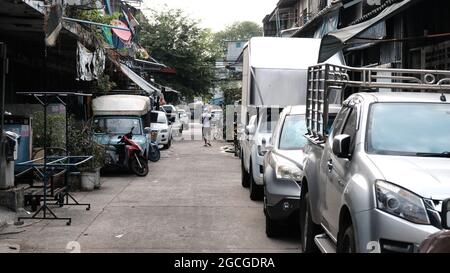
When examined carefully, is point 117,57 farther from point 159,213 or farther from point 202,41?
point 202,41

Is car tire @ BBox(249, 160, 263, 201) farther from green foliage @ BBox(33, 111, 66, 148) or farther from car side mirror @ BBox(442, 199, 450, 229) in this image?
car side mirror @ BBox(442, 199, 450, 229)

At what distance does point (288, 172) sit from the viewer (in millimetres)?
7988

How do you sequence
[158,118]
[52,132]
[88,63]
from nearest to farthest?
[52,132] → [88,63] → [158,118]

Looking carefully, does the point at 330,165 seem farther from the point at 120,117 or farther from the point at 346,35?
the point at 120,117

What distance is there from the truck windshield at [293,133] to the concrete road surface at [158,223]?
4.31ft

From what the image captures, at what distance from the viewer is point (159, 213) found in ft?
32.6

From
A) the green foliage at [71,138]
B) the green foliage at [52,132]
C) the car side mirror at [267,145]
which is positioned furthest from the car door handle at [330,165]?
the green foliage at [52,132]

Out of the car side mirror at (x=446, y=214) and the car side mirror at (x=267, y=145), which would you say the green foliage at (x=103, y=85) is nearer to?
the car side mirror at (x=267, y=145)

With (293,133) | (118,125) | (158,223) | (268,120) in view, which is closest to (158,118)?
(118,125)

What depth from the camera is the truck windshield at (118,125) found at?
16.4 m

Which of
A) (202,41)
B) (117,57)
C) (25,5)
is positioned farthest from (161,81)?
(25,5)

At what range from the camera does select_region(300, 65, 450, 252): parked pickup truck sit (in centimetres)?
398

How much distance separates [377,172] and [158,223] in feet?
17.5
